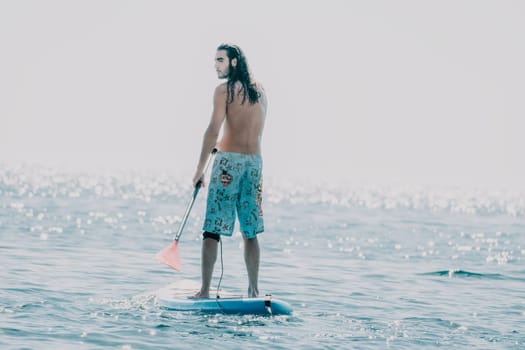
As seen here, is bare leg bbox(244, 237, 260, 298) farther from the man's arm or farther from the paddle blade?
the man's arm

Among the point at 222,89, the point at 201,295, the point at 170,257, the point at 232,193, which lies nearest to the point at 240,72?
the point at 222,89

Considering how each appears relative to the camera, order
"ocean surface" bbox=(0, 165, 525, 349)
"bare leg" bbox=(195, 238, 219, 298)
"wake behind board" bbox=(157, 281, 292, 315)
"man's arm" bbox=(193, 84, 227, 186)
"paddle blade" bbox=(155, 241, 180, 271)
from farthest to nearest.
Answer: "paddle blade" bbox=(155, 241, 180, 271) < "bare leg" bbox=(195, 238, 219, 298) < "man's arm" bbox=(193, 84, 227, 186) < "wake behind board" bbox=(157, 281, 292, 315) < "ocean surface" bbox=(0, 165, 525, 349)

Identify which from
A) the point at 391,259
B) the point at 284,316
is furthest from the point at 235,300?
the point at 391,259

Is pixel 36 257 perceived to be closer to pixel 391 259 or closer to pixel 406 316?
pixel 406 316

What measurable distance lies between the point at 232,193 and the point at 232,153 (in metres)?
0.36

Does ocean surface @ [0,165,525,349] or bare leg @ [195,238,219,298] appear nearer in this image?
ocean surface @ [0,165,525,349]

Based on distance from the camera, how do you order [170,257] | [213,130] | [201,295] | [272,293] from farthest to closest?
[272,293]
[170,257]
[201,295]
[213,130]

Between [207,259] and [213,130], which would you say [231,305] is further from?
[213,130]

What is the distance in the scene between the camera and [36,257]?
13078 mm

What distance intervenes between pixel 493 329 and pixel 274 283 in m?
3.57

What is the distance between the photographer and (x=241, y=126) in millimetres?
8656

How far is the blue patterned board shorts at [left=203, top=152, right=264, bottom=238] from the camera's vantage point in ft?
28.2

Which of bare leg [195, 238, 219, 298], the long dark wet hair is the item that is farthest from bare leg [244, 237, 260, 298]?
the long dark wet hair

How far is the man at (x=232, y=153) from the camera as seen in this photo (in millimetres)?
8602
